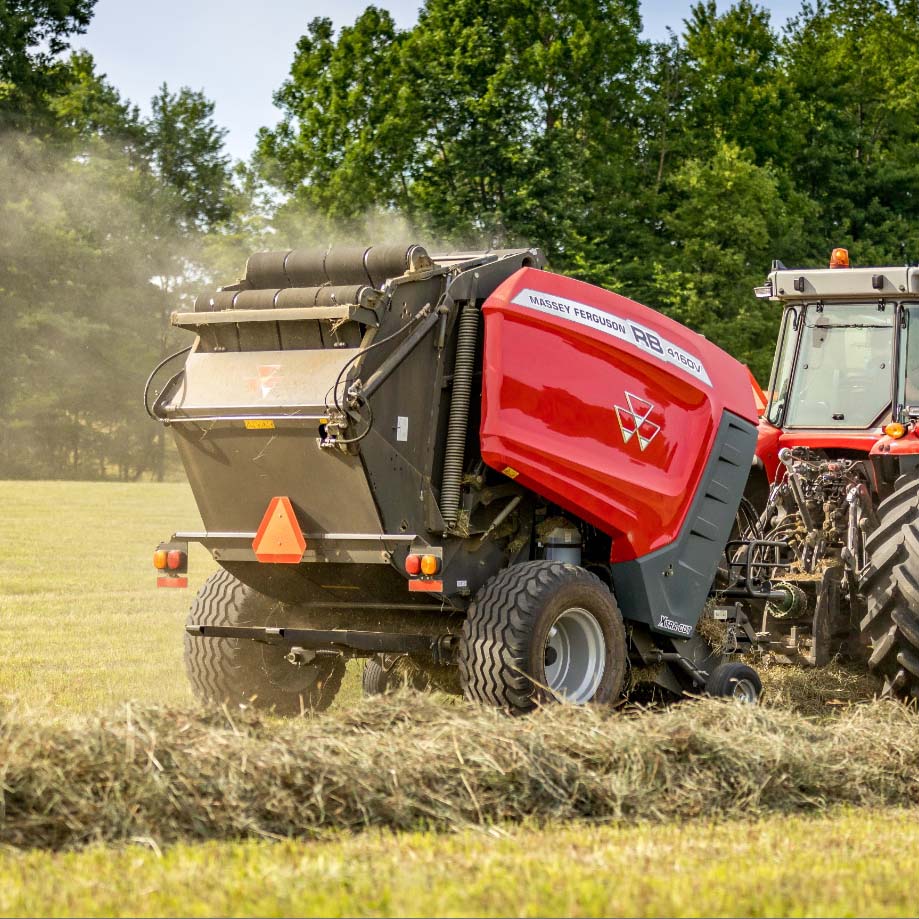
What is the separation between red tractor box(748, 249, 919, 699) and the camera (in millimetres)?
8195

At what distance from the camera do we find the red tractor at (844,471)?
8.20m

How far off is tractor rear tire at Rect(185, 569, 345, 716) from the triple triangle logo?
2.04 metres

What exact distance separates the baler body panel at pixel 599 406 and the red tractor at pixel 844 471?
44.2 inches

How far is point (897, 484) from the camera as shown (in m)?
8.56

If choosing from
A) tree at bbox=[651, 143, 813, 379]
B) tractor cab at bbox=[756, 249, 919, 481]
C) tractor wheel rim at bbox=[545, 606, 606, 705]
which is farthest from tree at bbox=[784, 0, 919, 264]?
tractor wheel rim at bbox=[545, 606, 606, 705]

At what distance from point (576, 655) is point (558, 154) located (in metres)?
25.1

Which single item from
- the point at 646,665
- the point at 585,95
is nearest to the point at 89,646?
the point at 646,665

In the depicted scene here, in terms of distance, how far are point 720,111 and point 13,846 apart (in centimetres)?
3692

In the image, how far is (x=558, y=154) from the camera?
3144 cm

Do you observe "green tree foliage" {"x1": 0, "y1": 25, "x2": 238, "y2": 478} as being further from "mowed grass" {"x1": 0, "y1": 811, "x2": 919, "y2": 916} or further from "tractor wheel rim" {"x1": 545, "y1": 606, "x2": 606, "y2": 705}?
"mowed grass" {"x1": 0, "y1": 811, "x2": 919, "y2": 916}

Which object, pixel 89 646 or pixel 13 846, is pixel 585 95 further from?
pixel 13 846

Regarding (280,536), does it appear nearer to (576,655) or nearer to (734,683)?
(576,655)

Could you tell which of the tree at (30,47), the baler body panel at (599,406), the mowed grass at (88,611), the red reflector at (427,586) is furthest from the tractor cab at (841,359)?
the tree at (30,47)

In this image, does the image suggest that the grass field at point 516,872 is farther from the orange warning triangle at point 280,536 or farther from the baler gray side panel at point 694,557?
the baler gray side panel at point 694,557
